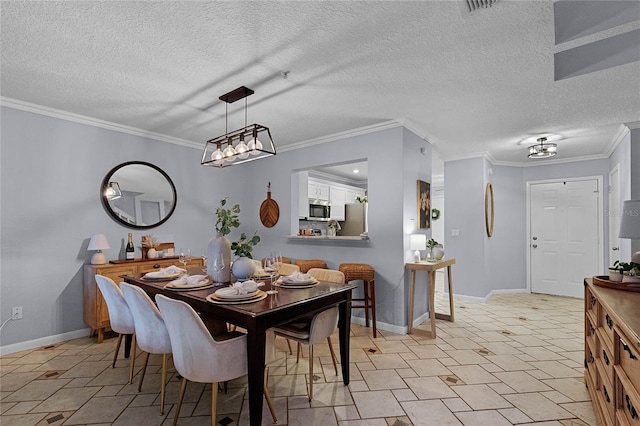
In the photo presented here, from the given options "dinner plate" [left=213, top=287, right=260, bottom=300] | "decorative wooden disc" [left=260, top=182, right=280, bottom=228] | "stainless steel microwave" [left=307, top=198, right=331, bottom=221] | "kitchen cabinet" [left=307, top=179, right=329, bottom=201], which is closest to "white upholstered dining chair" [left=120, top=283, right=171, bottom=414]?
"dinner plate" [left=213, top=287, right=260, bottom=300]

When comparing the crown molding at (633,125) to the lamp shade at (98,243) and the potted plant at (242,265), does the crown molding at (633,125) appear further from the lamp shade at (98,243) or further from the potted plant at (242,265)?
the lamp shade at (98,243)

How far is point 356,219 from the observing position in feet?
20.7

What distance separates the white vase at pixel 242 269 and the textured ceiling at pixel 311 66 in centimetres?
153

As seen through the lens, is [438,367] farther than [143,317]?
Yes

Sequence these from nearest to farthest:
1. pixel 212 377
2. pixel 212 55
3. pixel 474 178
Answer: pixel 212 377 < pixel 212 55 < pixel 474 178

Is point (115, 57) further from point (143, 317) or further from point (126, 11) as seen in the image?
point (143, 317)

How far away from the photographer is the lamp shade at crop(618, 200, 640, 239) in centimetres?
232

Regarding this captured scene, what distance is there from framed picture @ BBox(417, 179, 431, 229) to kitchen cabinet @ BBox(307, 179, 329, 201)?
2674 mm

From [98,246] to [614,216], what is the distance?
23.7ft

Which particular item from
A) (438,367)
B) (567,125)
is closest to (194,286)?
(438,367)

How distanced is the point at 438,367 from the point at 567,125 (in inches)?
130

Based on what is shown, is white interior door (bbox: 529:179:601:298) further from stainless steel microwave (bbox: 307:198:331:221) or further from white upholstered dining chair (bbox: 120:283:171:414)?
white upholstered dining chair (bbox: 120:283:171:414)

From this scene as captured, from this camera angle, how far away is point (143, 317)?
215 centimetres

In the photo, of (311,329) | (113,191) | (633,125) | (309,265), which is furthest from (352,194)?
(311,329)
